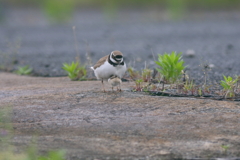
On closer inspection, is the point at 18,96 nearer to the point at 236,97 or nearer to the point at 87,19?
the point at 236,97

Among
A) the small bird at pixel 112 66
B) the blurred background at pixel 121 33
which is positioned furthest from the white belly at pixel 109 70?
the blurred background at pixel 121 33

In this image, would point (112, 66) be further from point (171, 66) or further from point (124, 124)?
point (124, 124)

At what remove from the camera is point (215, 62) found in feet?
29.2

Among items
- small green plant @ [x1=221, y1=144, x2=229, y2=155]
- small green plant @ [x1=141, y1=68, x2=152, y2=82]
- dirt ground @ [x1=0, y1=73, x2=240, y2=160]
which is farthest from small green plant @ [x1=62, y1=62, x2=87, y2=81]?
small green plant @ [x1=221, y1=144, x2=229, y2=155]

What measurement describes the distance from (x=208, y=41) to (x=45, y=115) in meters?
9.63

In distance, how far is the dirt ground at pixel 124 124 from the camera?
3.72 m

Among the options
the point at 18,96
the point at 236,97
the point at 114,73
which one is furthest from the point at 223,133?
the point at 18,96

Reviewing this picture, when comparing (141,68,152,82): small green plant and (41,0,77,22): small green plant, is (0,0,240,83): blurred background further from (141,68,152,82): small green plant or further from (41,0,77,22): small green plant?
(141,68,152,82): small green plant

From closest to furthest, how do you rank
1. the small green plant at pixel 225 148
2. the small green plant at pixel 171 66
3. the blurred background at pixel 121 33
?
the small green plant at pixel 225 148
the small green plant at pixel 171 66
the blurred background at pixel 121 33

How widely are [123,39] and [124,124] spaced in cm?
1069

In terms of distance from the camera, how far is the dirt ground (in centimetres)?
372

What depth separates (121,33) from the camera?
16.5 m

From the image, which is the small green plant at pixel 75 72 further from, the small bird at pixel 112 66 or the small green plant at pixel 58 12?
the small green plant at pixel 58 12

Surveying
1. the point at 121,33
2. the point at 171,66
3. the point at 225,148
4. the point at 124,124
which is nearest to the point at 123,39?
the point at 121,33
